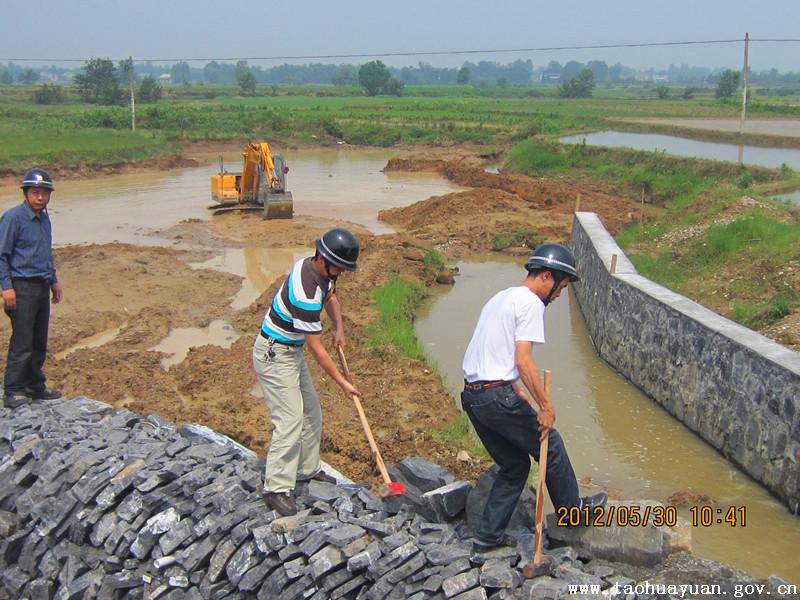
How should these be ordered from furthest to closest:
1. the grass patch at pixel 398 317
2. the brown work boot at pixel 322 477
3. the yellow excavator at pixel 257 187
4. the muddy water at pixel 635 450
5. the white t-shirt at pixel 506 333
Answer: the yellow excavator at pixel 257 187
the grass patch at pixel 398 317
the muddy water at pixel 635 450
the brown work boot at pixel 322 477
the white t-shirt at pixel 506 333

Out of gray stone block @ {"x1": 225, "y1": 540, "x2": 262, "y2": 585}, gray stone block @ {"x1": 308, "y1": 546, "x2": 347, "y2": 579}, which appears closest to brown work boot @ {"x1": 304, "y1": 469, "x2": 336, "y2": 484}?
gray stone block @ {"x1": 225, "y1": 540, "x2": 262, "y2": 585}

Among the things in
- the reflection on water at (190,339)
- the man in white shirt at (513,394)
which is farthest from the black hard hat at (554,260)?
the reflection on water at (190,339)

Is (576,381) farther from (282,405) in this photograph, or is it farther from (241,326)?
(282,405)

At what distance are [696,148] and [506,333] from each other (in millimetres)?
27910

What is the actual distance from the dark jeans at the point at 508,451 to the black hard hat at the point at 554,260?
2.18 feet

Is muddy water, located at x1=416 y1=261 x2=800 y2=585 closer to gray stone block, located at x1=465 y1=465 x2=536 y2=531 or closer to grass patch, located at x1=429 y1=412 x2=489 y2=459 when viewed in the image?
grass patch, located at x1=429 y1=412 x2=489 y2=459

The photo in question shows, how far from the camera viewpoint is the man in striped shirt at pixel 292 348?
411 cm

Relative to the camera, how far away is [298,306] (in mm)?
4094

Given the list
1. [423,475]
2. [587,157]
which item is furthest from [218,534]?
[587,157]

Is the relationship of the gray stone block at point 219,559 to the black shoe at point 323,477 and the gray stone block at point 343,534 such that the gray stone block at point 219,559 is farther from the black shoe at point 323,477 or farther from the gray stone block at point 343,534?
the black shoe at point 323,477

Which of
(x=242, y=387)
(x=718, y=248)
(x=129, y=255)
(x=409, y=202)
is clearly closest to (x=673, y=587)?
(x=242, y=387)

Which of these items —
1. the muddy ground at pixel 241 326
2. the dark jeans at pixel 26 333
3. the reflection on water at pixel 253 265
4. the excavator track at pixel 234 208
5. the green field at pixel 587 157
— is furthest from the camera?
the excavator track at pixel 234 208

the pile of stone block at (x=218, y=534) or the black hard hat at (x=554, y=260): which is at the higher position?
the black hard hat at (x=554, y=260)

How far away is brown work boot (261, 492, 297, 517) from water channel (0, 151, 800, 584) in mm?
3030
